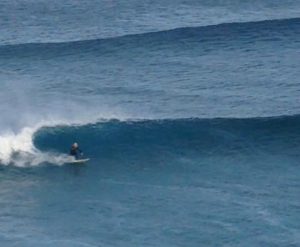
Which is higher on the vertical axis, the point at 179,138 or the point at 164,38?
the point at 164,38

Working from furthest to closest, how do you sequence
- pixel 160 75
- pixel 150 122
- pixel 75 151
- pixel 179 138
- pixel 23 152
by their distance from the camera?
pixel 160 75, pixel 150 122, pixel 179 138, pixel 23 152, pixel 75 151

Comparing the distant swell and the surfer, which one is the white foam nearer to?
the surfer

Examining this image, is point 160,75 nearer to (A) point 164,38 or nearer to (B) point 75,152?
(A) point 164,38

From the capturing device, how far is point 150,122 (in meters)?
72.8

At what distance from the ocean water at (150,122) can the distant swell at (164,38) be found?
0.13 m

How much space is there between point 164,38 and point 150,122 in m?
18.2

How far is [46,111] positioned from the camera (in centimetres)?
7481

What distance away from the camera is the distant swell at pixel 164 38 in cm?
8881

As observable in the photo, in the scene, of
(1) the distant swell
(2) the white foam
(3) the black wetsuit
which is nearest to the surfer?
(3) the black wetsuit

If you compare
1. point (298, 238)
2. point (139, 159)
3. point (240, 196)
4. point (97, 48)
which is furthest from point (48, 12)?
point (298, 238)

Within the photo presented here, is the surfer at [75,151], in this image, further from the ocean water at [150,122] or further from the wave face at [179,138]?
the wave face at [179,138]

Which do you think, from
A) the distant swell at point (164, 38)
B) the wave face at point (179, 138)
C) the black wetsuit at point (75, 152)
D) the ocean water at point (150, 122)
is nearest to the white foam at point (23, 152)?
the ocean water at point (150, 122)

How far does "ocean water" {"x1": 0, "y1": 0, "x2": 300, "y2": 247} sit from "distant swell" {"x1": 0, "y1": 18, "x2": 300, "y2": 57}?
0.13 meters

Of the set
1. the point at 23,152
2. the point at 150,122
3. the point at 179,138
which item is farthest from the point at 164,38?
the point at 23,152
